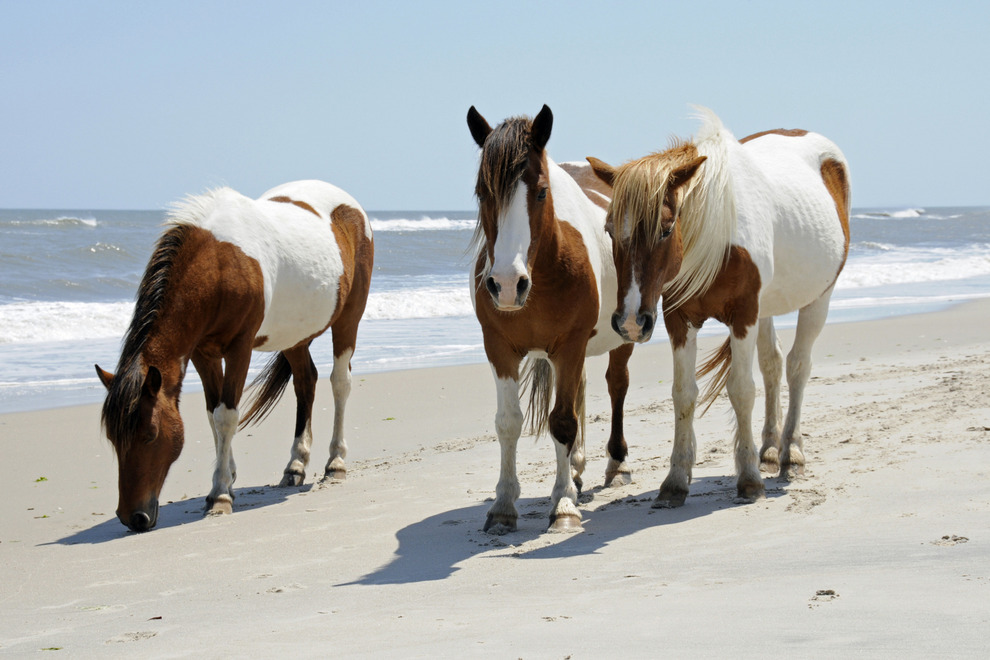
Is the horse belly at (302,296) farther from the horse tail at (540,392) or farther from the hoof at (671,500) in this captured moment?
the hoof at (671,500)

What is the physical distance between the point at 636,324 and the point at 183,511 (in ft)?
9.85

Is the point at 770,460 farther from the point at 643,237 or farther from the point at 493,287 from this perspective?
the point at 493,287

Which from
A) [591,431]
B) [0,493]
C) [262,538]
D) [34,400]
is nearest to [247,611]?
[262,538]

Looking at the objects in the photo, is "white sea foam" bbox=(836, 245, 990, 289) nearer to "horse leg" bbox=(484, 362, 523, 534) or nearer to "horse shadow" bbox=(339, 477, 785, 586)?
"horse shadow" bbox=(339, 477, 785, 586)

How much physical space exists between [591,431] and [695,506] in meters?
2.28

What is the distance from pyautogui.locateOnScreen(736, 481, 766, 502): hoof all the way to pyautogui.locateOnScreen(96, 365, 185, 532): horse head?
9.52 feet

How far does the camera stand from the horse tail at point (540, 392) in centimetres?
559

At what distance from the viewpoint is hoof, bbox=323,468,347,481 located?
6.21 m

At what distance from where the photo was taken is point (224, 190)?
235 inches

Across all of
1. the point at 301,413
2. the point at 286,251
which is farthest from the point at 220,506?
the point at 286,251

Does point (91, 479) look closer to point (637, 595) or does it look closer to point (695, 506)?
point (695, 506)

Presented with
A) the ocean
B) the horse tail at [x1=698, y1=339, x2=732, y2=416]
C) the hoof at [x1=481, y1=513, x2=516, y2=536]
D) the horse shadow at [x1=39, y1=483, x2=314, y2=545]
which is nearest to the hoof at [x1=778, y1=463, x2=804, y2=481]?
the horse tail at [x1=698, y1=339, x2=732, y2=416]

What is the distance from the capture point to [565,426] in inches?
177

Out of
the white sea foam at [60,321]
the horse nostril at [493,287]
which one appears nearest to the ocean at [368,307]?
the white sea foam at [60,321]
